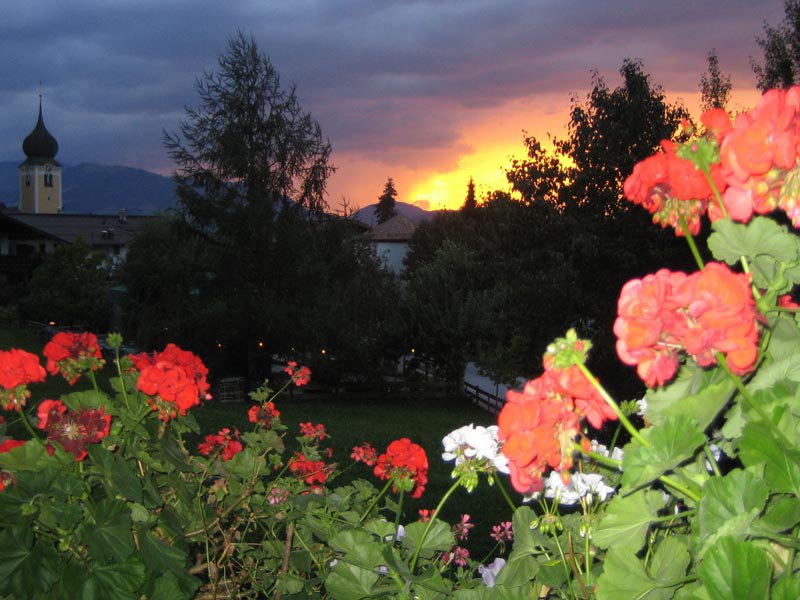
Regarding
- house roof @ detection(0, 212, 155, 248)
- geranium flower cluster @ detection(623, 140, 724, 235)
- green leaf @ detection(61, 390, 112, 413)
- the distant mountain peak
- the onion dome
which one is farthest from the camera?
the onion dome

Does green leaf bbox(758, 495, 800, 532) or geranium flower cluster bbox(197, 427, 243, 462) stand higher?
green leaf bbox(758, 495, 800, 532)

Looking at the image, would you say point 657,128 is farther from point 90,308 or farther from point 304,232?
point 90,308

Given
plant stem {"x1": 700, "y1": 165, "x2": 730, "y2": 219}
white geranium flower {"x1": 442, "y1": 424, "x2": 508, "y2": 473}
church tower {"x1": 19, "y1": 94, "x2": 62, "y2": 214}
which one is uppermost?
church tower {"x1": 19, "y1": 94, "x2": 62, "y2": 214}

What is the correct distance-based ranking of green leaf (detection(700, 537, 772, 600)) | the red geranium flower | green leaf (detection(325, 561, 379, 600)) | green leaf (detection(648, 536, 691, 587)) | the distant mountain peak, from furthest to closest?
the distant mountain peak, the red geranium flower, green leaf (detection(325, 561, 379, 600)), green leaf (detection(648, 536, 691, 587)), green leaf (detection(700, 537, 772, 600))

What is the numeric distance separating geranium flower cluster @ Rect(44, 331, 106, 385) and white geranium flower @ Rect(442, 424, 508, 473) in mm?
1372

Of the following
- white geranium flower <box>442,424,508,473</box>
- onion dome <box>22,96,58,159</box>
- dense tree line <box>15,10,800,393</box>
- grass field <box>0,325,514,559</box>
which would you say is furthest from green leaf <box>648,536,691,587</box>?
onion dome <box>22,96,58,159</box>

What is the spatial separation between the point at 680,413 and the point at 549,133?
518 inches

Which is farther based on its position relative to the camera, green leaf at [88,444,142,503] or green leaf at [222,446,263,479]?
green leaf at [222,446,263,479]

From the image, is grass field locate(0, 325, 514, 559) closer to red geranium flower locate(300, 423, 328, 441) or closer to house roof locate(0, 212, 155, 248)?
red geranium flower locate(300, 423, 328, 441)

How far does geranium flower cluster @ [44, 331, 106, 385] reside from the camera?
2379 millimetres

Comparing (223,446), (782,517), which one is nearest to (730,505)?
(782,517)

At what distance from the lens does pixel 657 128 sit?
12656 millimetres

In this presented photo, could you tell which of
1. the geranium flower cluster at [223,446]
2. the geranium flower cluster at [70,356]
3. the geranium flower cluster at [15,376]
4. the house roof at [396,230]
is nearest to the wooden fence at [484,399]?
the geranium flower cluster at [223,446]

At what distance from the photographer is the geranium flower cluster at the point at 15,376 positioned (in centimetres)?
213
